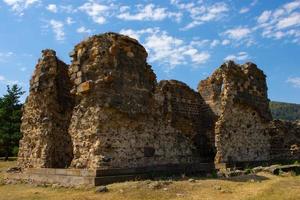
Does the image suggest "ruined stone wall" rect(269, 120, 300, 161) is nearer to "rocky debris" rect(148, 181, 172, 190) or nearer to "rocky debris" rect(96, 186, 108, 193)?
"rocky debris" rect(148, 181, 172, 190)

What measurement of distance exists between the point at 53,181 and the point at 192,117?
26.8 ft

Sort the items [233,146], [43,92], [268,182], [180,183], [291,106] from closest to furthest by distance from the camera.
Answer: [180,183], [268,182], [43,92], [233,146], [291,106]

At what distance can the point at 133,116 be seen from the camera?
11984 mm

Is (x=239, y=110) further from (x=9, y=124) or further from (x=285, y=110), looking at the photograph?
(x=285, y=110)

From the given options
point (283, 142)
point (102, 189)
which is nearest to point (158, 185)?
point (102, 189)

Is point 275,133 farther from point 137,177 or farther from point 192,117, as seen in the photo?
point 137,177

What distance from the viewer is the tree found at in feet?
99.9

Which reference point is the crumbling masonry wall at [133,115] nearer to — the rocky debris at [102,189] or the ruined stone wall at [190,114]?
the ruined stone wall at [190,114]

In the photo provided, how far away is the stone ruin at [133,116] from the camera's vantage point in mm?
11648

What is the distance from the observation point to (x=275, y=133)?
1900cm

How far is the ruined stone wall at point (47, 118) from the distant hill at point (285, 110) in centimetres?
10893

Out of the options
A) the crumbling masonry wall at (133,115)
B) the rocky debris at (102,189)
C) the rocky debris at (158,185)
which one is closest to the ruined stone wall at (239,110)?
the crumbling masonry wall at (133,115)

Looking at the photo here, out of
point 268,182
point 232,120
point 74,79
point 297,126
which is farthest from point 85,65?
point 297,126

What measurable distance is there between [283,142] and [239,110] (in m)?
3.40
